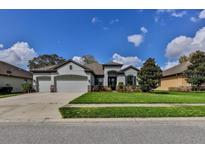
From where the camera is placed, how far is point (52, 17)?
47.9 feet

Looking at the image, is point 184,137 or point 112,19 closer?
point 184,137

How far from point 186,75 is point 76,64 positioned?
1533 centimetres

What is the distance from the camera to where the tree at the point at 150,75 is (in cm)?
2658

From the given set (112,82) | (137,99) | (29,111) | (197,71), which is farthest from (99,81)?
(29,111)

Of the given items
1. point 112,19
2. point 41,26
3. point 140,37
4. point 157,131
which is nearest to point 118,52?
point 140,37

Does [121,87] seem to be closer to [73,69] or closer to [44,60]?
[73,69]

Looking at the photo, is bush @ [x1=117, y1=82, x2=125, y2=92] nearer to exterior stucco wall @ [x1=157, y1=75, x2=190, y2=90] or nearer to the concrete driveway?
exterior stucco wall @ [x1=157, y1=75, x2=190, y2=90]

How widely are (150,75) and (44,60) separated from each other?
4550 cm

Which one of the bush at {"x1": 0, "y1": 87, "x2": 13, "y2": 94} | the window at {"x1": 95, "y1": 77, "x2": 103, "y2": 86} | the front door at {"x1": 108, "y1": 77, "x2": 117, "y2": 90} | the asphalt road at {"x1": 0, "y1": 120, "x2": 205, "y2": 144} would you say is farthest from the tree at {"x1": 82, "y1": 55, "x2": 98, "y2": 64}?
the asphalt road at {"x1": 0, "y1": 120, "x2": 205, "y2": 144}

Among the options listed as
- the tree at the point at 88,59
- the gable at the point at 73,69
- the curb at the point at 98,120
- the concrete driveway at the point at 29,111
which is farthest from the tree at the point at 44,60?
the curb at the point at 98,120

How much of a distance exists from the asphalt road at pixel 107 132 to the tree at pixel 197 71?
22.8 meters

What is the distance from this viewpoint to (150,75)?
87.2ft

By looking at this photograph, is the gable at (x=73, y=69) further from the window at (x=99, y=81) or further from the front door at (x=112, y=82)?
the front door at (x=112, y=82)
